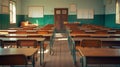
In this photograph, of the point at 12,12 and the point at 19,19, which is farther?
the point at 19,19

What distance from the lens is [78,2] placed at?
856 inches

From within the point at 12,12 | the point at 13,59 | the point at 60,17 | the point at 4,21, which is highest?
the point at 12,12

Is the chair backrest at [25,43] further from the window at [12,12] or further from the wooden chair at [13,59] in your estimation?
the window at [12,12]

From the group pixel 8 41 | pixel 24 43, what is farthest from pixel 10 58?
pixel 8 41

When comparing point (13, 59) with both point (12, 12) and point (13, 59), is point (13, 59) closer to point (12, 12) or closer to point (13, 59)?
point (13, 59)

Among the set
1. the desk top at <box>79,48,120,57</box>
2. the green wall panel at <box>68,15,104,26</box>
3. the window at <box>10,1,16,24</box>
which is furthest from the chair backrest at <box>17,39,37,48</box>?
the green wall panel at <box>68,15,104,26</box>

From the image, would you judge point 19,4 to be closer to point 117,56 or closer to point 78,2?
point 78,2

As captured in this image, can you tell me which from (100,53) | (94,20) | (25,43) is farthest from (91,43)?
(94,20)

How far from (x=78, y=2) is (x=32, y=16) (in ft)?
14.2

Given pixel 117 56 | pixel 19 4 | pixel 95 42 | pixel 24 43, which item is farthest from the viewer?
pixel 19 4

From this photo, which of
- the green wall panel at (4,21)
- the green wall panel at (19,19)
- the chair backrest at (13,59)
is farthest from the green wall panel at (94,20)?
the chair backrest at (13,59)

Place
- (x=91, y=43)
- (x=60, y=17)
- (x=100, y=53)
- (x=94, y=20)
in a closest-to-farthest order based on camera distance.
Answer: (x=100, y=53)
(x=91, y=43)
(x=94, y=20)
(x=60, y=17)

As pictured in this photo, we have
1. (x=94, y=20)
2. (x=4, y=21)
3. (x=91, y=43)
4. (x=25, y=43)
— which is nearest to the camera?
(x=91, y=43)

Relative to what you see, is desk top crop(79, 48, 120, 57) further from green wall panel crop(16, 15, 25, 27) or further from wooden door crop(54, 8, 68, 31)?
wooden door crop(54, 8, 68, 31)
